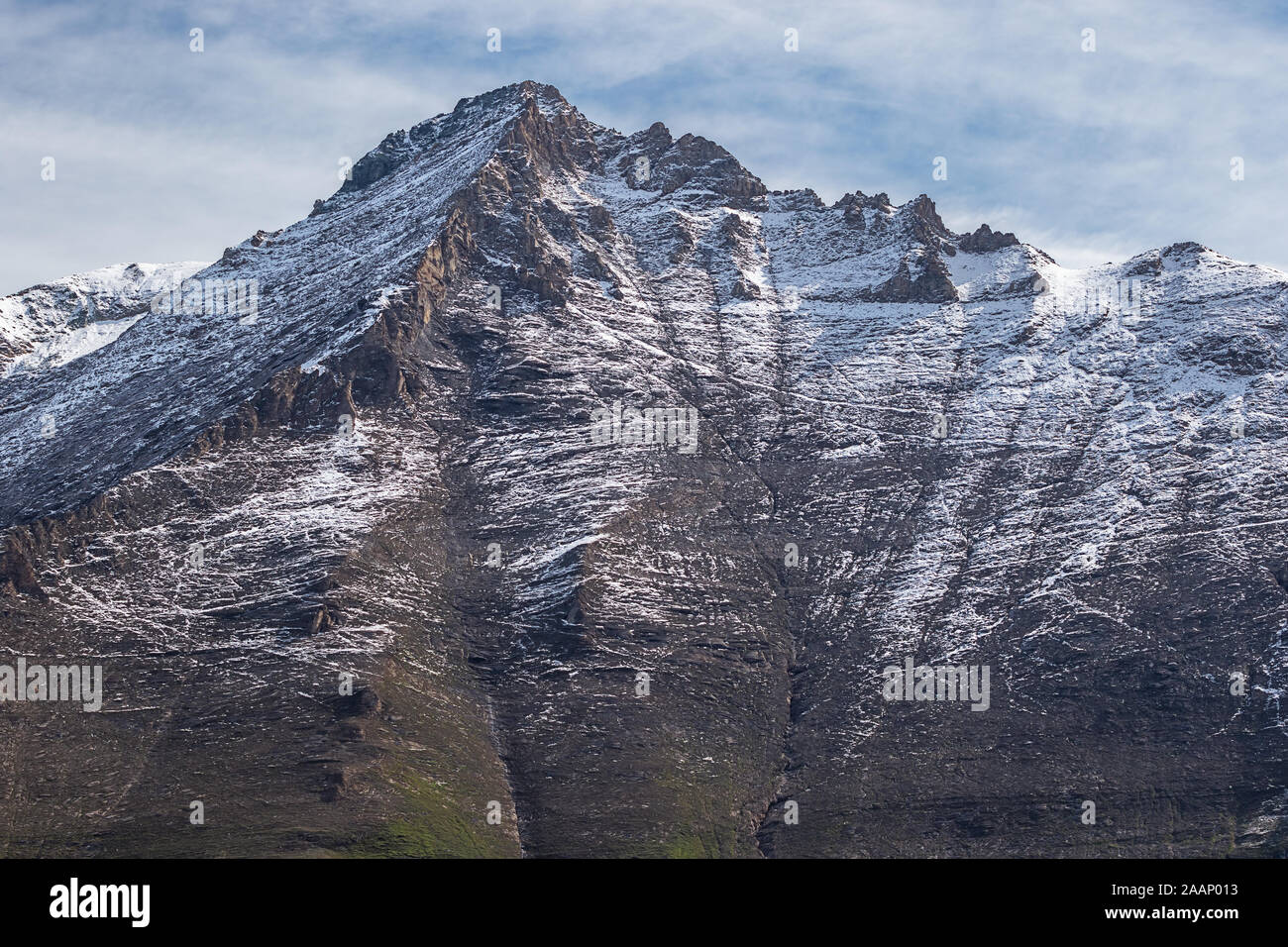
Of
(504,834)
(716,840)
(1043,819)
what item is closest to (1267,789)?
(1043,819)

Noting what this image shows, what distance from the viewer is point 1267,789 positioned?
198 metres
